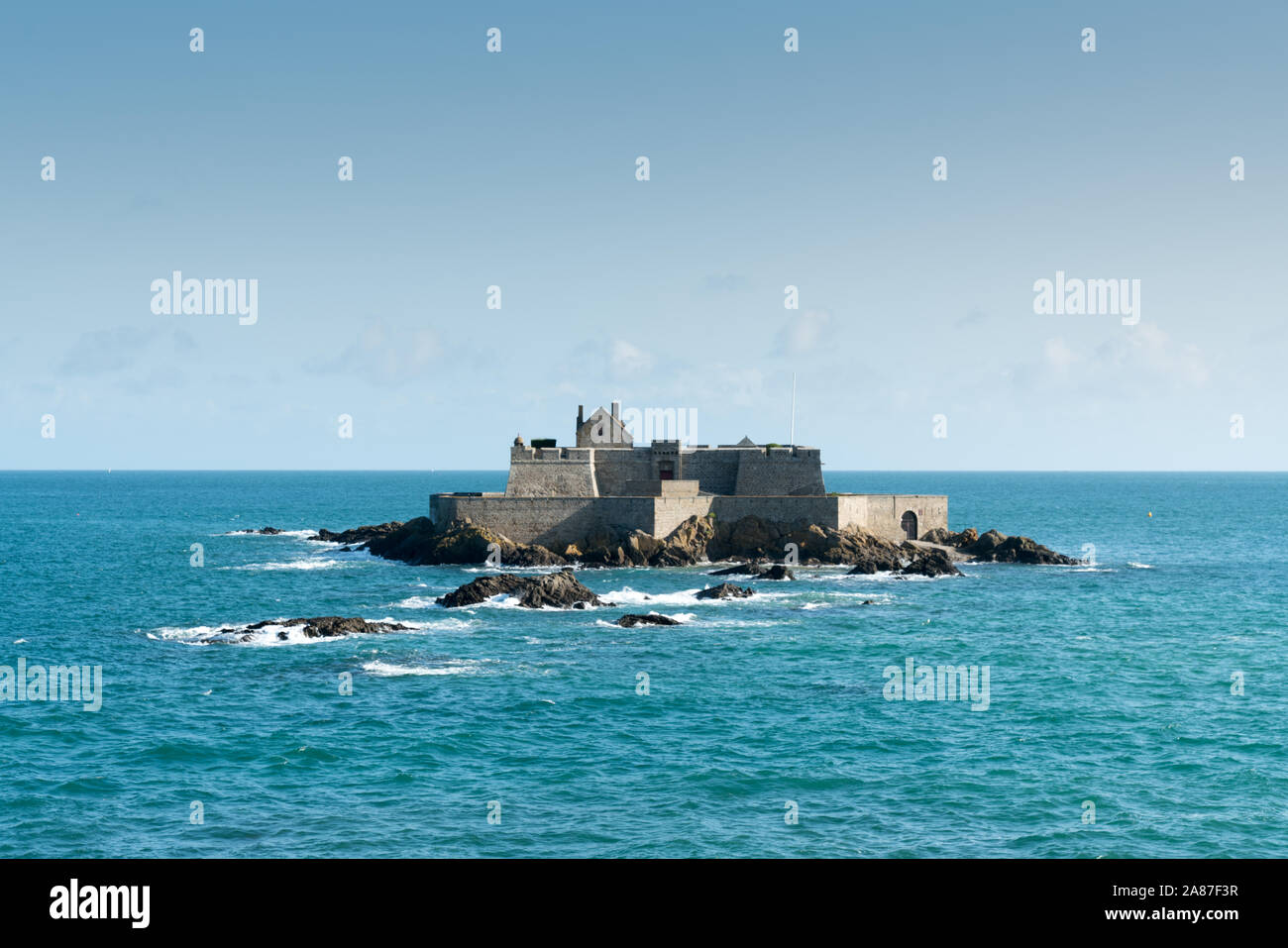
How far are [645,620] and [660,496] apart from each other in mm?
23780

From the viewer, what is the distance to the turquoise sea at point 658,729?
21547 mm

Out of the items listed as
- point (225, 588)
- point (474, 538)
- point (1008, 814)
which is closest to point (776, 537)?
point (474, 538)

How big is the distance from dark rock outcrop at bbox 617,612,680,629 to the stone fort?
2169cm

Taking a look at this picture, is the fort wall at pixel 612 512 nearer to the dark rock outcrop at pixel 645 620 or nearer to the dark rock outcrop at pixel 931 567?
the dark rock outcrop at pixel 931 567

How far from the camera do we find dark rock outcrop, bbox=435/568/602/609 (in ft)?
166

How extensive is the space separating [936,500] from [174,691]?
55.6m

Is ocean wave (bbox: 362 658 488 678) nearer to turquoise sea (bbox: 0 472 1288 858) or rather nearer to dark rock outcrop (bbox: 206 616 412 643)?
turquoise sea (bbox: 0 472 1288 858)

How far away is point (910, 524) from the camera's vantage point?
73750mm

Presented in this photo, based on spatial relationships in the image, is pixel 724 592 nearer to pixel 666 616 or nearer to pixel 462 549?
pixel 666 616

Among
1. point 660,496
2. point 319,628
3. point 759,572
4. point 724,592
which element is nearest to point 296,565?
point 660,496

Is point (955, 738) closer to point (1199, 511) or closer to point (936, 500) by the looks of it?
point (936, 500)

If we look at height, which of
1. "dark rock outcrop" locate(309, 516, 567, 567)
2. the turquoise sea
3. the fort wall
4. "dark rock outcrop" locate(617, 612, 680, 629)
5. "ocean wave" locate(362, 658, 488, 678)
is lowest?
the turquoise sea

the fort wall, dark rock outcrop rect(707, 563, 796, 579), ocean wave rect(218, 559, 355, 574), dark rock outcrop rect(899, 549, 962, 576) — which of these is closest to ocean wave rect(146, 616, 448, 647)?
dark rock outcrop rect(707, 563, 796, 579)
